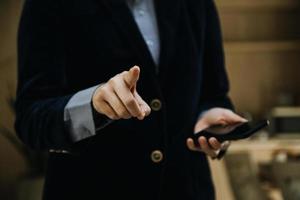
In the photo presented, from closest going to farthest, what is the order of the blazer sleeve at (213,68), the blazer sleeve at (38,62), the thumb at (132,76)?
the thumb at (132,76), the blazer sleeve at (38,62), the blazer sleeve at (213,68)

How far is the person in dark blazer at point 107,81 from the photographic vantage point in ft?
2.78

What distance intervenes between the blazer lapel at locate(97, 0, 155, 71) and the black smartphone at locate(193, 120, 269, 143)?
0.49 feet

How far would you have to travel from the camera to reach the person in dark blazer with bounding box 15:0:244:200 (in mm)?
848

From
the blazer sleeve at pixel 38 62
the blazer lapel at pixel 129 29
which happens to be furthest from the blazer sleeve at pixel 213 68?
the blazer sleeve at pixel 38 62

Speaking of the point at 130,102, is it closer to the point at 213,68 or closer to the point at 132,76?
the point at 132,76

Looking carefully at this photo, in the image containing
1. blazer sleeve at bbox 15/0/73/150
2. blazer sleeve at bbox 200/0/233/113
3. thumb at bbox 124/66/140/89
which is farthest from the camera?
blazer sleeve at bbox 200/0/233/113

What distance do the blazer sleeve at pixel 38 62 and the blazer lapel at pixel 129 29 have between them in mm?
82

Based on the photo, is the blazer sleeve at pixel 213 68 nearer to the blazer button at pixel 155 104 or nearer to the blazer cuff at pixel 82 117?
the blazer button at pixel 155 104

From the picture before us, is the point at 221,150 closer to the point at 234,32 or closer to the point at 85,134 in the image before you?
the point at 85,134

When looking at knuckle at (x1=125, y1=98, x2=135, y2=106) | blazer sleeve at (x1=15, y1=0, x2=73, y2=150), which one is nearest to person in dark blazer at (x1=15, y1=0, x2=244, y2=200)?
blazer sleeve at (x1=15, y1=0, x2=73, y2=150)

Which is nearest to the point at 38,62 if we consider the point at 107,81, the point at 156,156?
the point at 107,81

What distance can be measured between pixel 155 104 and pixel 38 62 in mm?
187

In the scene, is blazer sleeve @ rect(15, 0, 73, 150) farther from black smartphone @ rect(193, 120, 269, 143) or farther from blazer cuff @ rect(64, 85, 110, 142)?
black smartphone @ rect(193, 120, 269, 143)

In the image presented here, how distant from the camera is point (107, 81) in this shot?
0.82m
